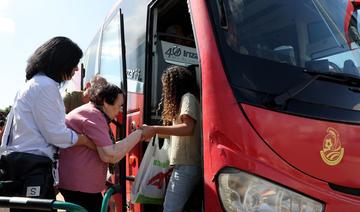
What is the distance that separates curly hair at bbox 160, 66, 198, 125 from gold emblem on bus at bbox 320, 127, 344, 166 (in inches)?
41.2

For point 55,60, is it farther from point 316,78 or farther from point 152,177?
point 316,78

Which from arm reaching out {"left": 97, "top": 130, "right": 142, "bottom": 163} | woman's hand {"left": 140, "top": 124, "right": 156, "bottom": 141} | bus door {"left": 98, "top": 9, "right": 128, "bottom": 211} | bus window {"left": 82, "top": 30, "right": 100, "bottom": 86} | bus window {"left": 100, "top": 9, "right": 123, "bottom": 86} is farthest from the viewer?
bus window {"left": 82, "top": 30, "right": 100, "bottom": 86}

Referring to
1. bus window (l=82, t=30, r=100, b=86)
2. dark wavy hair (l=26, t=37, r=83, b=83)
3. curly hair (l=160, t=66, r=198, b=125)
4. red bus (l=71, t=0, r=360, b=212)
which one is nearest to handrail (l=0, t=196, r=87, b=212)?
red bus (l=71, t=0, r=360, b=212)

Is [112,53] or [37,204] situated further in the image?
Result: [112,53]

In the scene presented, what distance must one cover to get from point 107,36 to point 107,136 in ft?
6.27

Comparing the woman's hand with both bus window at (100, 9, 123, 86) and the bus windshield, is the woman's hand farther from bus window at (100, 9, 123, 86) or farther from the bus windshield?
the bus windshield

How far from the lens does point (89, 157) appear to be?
282 centimetres

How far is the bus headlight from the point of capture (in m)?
A: 2.15

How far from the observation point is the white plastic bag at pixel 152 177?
291cm

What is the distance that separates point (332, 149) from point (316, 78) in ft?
1.40

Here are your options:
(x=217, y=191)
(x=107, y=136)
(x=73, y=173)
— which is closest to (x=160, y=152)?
(x=107, y=136)

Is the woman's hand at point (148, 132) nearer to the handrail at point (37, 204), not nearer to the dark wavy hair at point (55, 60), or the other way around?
the dark wavy hair at point (55, 60)

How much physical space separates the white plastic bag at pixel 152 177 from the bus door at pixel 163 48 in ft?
0.89

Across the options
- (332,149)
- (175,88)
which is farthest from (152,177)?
(332,149)
